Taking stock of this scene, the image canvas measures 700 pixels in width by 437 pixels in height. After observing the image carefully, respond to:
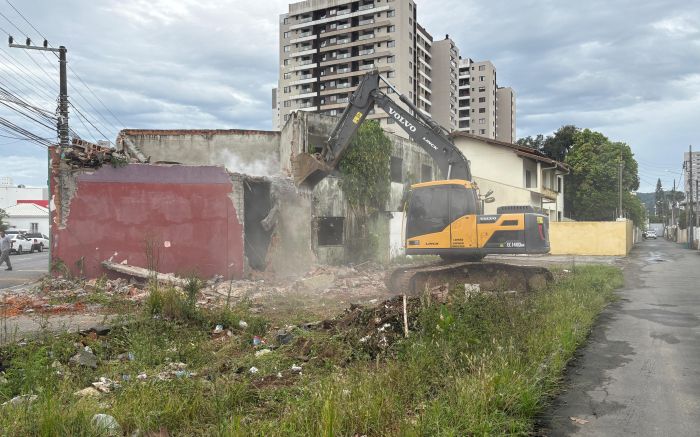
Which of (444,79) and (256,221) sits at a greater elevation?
(444,79)

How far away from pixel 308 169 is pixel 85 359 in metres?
9.33

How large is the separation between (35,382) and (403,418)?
12.4 feet

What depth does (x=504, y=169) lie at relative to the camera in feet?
110

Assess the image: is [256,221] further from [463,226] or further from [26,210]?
[26,210]

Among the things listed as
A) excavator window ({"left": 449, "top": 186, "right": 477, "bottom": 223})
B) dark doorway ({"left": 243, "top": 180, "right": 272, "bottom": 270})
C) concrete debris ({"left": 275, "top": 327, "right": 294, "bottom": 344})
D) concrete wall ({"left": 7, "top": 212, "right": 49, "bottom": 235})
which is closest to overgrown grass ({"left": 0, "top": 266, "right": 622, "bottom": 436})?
concrete debris ({"left": 275, "top": 327, "right": 294, "bottom": 344})

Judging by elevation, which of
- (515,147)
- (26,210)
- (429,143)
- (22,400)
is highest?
(515,147)

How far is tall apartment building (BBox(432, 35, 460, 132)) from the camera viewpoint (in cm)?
8200

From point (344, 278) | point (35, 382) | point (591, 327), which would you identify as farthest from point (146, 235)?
point (591, 327)

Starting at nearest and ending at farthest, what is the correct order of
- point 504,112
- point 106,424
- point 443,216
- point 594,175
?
point 106,424 → point 443,216 → point 594,175 → point 504,112

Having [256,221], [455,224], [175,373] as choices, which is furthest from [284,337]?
[256,221]

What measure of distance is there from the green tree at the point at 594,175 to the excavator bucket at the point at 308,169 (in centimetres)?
4255

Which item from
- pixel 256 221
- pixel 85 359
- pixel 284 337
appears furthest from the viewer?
pixel 256 221

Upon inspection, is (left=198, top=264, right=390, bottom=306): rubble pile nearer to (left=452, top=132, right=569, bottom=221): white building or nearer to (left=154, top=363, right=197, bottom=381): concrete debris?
(left=154, top=363, right=197, bottom=381): concrete debris

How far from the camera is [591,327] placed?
884 cm
